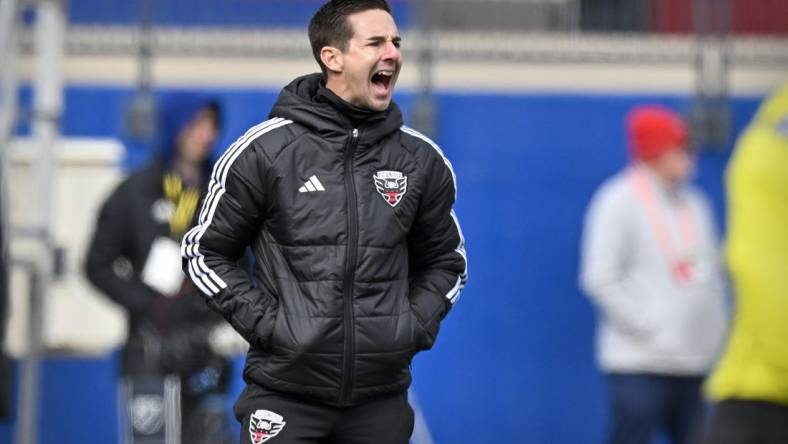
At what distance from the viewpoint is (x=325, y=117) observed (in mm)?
4898

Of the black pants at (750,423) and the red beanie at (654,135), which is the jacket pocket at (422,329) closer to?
the black pants at (750,423)

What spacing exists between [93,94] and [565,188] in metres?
2.71

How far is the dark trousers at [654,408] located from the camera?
798 centimetres

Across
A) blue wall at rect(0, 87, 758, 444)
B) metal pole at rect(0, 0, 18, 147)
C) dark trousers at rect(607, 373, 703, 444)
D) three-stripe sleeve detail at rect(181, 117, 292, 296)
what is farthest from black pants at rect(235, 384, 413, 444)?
blue wall at rect(0, 87, 758, 444)

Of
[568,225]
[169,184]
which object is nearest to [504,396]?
[568,225]

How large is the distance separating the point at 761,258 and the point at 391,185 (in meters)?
1.25

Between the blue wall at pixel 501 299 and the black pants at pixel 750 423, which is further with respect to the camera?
the blue wall at pixel 501 299

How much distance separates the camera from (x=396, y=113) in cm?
504

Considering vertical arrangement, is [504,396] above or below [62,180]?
below

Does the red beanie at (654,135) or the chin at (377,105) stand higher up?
the chin at (377,105)

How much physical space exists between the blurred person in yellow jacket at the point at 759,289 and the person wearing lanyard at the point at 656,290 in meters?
2.38

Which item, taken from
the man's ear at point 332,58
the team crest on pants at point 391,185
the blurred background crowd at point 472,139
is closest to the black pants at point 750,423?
the team crest on pants at point 391,185

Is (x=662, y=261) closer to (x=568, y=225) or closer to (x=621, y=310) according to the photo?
(x=621, y=310)

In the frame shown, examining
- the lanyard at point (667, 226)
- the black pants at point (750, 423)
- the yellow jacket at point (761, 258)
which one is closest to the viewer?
the yellow jacket at point (761, 258)
